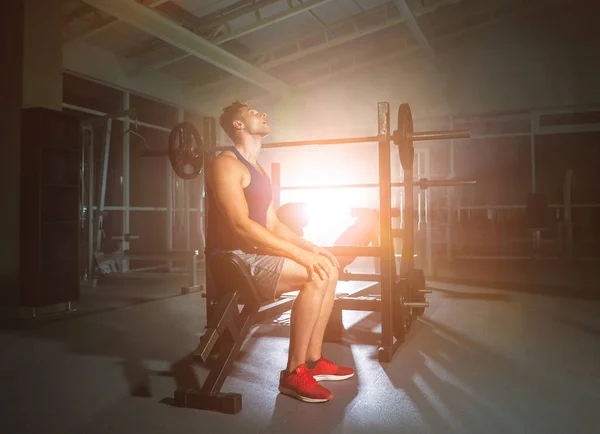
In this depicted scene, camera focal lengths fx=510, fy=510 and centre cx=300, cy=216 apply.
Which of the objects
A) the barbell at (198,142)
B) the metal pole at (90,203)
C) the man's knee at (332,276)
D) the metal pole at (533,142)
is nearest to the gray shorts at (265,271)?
the man's knee at (332,276)

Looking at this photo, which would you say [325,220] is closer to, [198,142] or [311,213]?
[311,213]

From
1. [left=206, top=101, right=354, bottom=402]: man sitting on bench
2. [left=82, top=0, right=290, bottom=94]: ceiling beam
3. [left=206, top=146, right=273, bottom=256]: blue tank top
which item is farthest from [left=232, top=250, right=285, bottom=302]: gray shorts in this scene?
[left=82, top=0, right=290, bottom=94]: ceiling beam

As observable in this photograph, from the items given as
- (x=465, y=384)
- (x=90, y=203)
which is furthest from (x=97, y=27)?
(x=465, y=384)

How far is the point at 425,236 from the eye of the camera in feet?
18.4

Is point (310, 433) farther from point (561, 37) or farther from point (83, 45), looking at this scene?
point (561, 37)

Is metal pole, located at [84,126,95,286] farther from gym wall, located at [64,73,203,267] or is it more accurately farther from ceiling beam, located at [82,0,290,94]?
ceiling beam, located at [82,0,290,94]

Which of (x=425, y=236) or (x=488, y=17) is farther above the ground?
(x=488, y=17)

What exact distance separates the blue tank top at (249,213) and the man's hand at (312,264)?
24 centimetres

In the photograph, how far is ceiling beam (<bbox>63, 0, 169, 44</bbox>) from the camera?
548 cm

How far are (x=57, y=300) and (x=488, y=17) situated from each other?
24.8 feet

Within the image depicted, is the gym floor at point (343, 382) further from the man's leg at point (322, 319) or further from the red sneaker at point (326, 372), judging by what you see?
the man's leg at point (322, 319)

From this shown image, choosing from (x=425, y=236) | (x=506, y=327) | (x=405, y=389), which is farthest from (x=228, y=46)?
(x=405, y=389)

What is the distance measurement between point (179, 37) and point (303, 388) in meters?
5.29

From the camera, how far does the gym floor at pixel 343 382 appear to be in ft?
5.41
